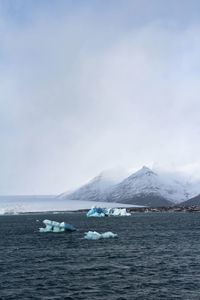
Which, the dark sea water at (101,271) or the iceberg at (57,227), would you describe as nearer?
the dark sea water at (101,271)

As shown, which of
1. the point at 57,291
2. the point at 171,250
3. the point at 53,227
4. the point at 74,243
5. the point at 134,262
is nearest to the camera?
the point at 57,291

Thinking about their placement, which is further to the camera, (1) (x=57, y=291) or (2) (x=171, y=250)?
(2) (x=171, y=250)

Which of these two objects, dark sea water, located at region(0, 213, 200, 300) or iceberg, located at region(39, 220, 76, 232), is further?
iceberg, located at region(39, 220, 76, 232)

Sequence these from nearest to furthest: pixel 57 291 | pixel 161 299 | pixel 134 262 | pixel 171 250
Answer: pixel 161 299
pixel 57 291
pixel 134 262
pixel 171 250

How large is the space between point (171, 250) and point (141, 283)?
97.4ft

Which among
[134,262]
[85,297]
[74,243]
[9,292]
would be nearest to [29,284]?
[9,292]

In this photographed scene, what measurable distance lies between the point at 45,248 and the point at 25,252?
6.01m

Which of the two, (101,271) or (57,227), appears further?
(57,227)

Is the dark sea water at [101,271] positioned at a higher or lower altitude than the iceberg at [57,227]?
lower

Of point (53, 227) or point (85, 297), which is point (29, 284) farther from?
point (53, 227)

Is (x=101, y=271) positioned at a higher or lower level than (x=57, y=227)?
lower

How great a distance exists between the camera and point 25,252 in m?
79.6

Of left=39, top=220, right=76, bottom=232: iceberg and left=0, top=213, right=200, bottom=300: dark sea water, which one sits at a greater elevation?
left=39, top=220, right=76, bottom=232: iceberg

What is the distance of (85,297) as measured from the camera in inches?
1763
